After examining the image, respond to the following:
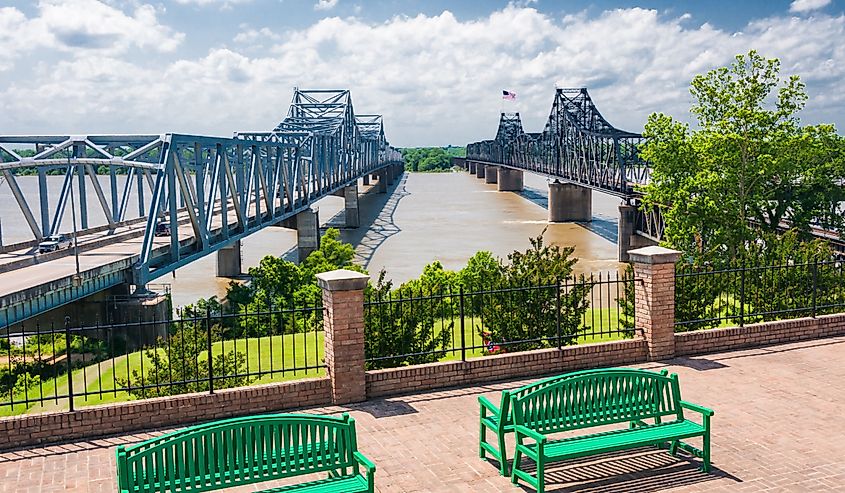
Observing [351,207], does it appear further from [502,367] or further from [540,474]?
[540,474]

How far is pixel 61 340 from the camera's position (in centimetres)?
2259

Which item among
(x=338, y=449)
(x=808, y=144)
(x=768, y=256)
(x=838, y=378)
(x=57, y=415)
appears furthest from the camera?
(x=808, y=144)

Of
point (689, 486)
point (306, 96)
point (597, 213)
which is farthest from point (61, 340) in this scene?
point (306, 96)

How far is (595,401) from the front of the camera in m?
7.93

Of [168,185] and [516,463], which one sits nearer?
[516,463]

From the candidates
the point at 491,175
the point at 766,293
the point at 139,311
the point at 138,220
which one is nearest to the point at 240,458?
the point at 766,293

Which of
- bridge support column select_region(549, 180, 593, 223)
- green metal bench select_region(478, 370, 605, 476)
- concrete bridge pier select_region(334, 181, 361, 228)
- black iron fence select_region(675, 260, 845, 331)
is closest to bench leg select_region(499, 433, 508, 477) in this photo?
green metal bench select_region(478, 370, 605, 476)

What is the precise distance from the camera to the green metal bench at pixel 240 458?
20.9 feet

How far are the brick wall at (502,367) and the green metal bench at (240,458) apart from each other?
3.75 metres

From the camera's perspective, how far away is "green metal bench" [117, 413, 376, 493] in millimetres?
6367

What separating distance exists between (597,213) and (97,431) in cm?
7754

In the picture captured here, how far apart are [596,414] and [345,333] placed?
3.53m

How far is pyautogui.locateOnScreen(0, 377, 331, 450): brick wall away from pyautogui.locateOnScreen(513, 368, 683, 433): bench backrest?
10.7 ft

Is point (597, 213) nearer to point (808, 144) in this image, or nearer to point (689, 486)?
point (808, 144)
